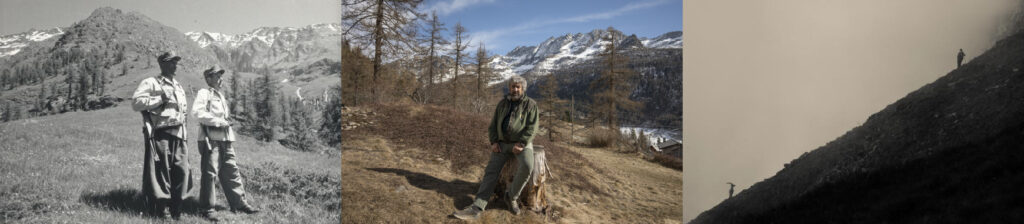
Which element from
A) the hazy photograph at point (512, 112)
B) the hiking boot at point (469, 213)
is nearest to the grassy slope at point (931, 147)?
the hazy photograph at point (512, 112)

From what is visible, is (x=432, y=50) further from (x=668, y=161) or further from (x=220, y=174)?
(x=668, y=161)

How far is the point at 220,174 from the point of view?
9.92ft

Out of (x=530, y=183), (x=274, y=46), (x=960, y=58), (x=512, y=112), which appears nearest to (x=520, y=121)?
(x=512, y=112)

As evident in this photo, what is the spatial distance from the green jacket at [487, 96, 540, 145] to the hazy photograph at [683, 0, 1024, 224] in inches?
92.4

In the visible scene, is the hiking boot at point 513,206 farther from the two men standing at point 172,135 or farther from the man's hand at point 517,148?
the two men standing at point 172,135

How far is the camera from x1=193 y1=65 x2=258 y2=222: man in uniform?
9.53 feet

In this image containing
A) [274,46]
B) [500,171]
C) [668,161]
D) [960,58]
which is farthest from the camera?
[668,161]

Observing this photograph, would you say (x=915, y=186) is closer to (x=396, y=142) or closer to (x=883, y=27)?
(x=883, y=27)

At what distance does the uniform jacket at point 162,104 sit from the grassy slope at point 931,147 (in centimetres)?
477

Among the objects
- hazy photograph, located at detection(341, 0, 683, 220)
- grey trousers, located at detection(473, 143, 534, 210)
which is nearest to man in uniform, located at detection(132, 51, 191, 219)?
hazy photograph, located at detection(341, 0, 683, 220)

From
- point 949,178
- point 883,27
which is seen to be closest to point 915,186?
point 949,178

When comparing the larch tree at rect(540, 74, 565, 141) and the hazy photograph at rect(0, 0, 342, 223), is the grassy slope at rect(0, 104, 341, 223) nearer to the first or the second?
the hazy photograph at rect(0, 0, 342, 223)

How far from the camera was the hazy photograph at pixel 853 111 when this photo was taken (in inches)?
114

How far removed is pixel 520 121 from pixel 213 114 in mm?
2275
